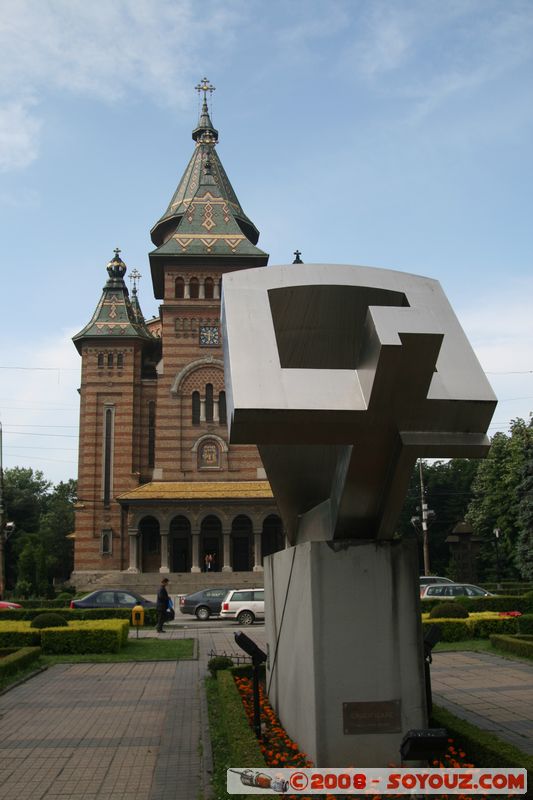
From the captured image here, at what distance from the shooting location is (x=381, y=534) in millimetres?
7469

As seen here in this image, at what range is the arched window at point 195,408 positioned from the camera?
4319 cm

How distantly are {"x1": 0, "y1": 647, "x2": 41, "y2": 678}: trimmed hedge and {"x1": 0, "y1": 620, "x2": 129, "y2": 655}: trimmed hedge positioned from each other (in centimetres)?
111

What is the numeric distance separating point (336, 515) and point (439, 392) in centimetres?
164

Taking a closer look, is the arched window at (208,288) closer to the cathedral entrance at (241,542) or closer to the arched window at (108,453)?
the arched window at (108,453)

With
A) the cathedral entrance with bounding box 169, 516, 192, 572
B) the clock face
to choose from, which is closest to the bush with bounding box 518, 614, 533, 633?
the cathedral entrance with bounding box 169, 516, 192, 572

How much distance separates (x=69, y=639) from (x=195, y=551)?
23.7 m

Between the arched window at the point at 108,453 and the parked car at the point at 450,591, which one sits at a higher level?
the arched window at the point at 108,453

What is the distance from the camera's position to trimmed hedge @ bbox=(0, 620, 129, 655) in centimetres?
1650

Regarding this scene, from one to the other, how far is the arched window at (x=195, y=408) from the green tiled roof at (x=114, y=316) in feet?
16.3

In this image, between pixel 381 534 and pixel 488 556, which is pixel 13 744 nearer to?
pixel 381 534

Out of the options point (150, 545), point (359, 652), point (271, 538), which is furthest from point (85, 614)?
point (271, 538)

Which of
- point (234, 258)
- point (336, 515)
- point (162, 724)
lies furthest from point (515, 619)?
point (234, 258)

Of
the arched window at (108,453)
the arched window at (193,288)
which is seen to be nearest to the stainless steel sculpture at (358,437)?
the arched window at (108,453)

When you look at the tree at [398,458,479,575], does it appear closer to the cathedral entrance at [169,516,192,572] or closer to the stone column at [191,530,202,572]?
the cathedral entrance at [169,516,192,572]
